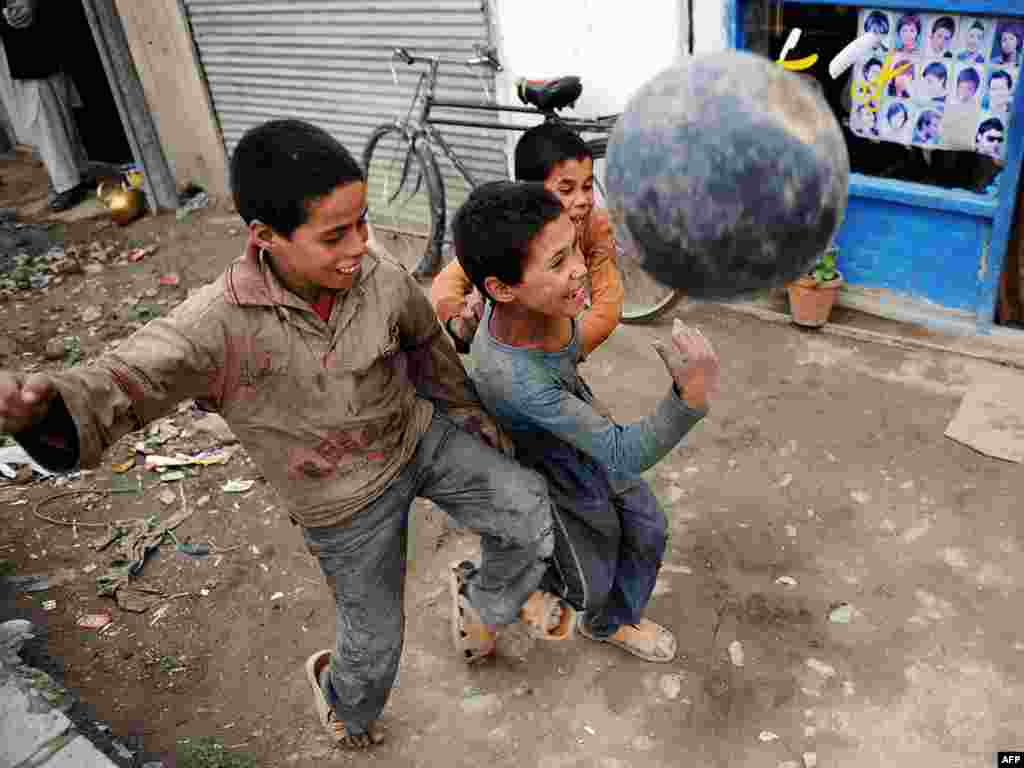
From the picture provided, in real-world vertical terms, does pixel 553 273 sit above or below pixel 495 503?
above

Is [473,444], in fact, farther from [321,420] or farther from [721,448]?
[721,448]

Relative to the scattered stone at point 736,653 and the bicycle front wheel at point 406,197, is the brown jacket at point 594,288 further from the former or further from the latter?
the bicycle front wheel at point 406,197

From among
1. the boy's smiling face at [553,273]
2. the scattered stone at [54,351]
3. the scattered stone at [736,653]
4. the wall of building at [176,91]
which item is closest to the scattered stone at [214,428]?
the scattered stone at [54,351]

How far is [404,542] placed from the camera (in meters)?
2.38

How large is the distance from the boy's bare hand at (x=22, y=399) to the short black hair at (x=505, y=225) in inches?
38.0

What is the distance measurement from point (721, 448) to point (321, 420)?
2221 millimetres

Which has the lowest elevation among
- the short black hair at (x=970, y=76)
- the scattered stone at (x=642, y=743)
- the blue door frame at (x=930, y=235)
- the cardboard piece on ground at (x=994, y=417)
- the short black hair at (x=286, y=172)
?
the scattered stone at (x=642, y=743)

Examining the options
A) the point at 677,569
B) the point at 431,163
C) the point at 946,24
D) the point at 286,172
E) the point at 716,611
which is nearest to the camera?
the point at 286,172

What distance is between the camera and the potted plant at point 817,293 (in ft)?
14.1

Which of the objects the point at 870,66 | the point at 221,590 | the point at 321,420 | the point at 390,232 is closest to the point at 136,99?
the point at 390,232

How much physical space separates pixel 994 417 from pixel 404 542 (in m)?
2.74

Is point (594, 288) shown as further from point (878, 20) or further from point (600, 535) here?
point (878, 20)

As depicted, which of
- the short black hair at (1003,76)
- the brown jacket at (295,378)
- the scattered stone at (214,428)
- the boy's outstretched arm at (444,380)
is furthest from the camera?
the scattered stone at (214,428)

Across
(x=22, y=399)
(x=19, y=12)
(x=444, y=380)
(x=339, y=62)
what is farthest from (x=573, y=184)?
(x=19, y=12)
